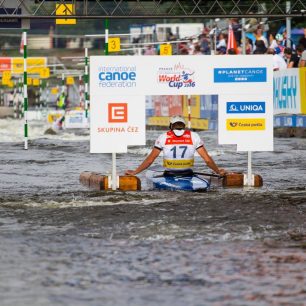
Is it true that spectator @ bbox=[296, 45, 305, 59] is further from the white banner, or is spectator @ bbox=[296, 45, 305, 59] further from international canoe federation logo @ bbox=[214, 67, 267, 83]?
the white banner

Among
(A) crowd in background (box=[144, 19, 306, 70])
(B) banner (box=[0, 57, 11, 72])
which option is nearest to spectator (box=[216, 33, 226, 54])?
(A) crowd in background (box=[144, 19, 306, 70])

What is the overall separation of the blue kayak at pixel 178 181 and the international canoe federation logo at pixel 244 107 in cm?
112

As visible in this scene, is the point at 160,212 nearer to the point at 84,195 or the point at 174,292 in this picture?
the point at 84,195

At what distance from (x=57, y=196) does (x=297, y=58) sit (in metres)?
16.3

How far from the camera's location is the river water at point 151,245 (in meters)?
9.04

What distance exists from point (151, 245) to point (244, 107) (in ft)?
22.1

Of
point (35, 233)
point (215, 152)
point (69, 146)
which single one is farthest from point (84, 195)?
point (69, 146)

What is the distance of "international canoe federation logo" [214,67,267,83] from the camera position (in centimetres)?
1762

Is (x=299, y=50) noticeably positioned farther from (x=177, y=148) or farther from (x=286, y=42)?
(x=177, y=148)

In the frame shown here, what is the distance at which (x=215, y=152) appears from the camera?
27.5 metres

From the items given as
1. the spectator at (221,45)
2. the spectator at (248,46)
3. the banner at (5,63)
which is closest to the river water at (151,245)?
the spectator at (248,46)

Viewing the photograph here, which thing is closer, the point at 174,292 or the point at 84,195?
the point at 174,292

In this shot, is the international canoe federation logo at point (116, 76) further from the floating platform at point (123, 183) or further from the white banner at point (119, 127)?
the floating platform at point (123, 183)

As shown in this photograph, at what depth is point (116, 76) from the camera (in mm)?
17203
